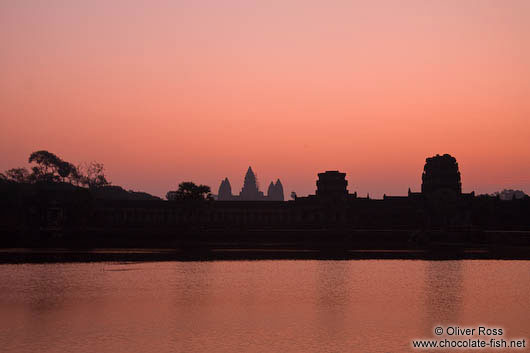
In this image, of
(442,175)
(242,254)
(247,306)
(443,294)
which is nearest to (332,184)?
(442,175)

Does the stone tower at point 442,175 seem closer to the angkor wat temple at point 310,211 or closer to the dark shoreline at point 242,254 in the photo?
the angkor wat temple at point 310,211

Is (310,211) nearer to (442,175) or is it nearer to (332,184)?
(332,184)

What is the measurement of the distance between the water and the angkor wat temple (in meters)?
72.3

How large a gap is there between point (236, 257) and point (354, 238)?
37.6 m

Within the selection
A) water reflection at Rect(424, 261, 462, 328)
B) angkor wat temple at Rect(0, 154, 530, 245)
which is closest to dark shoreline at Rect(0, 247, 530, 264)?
water reflection at Rect(424, 261, 462, 328)

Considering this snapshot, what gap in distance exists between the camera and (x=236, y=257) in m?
76.5

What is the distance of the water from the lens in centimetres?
3181

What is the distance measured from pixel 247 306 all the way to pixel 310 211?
378 feet

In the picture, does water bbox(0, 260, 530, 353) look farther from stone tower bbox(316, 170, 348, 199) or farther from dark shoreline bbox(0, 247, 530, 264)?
stone tower bbox(316, 170, 348, 199)

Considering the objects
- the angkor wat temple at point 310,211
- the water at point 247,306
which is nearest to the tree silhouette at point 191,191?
the angkor wat temple at point 310,211

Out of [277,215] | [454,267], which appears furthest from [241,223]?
[454,267]

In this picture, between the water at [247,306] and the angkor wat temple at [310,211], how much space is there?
237ft

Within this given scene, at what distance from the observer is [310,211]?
513ft

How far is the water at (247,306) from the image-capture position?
31.8m
